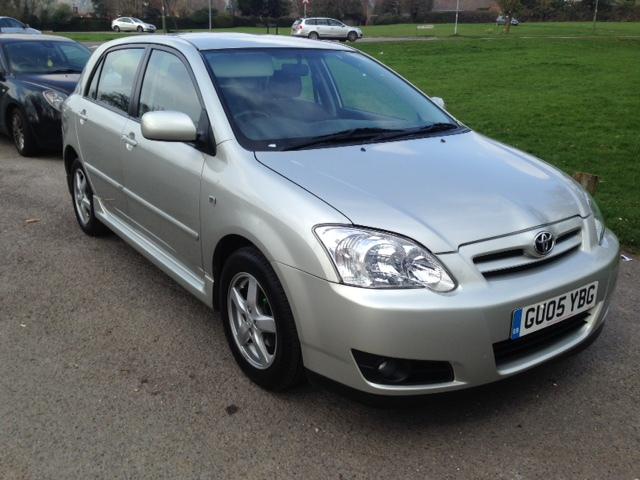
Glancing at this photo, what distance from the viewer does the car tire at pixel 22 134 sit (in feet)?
27.2

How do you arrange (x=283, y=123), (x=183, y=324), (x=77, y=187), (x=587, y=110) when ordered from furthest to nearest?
(x=587, y=110) < (x=77, y=187) < (x=183, y=324) < (x=283, y=123)

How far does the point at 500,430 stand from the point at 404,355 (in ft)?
2.24

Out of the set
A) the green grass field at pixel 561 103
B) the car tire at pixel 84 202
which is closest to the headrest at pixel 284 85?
the car tire at pixel 84 202

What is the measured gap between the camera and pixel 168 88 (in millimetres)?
3811

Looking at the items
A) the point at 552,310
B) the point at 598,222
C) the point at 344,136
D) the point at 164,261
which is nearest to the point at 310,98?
the point at 344,136

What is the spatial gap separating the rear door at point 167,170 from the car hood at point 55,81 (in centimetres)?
491

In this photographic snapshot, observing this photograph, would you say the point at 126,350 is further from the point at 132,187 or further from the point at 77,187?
the point at 77,187

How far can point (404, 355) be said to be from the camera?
96.3 inches

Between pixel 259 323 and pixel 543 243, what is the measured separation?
1331 millimetres

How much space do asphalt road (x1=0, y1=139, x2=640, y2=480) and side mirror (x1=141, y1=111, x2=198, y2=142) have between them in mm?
1174

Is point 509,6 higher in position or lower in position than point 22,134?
higher

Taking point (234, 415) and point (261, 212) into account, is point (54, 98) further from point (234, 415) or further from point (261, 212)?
point (234, 415)

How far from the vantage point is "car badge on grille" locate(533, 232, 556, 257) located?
2674mm

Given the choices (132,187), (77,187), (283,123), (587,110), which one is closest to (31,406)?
(132,187)
